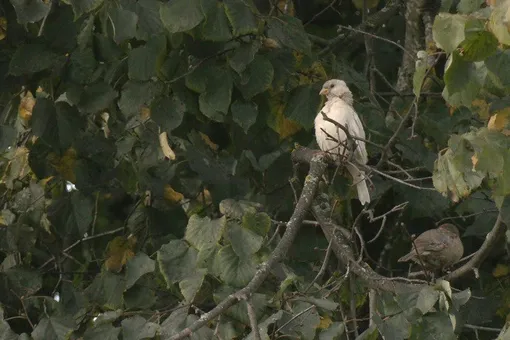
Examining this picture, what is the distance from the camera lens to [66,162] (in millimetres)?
6828

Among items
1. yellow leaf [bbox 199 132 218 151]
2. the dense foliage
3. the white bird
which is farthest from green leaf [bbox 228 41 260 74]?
yellow leaf [bbox 199 132 218 151]

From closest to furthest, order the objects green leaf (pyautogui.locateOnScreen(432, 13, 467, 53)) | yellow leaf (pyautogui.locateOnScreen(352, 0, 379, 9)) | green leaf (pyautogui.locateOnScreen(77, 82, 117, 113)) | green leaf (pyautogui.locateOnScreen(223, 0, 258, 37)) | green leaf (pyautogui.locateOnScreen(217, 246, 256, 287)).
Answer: green leaf (pyautogui.locateOnScreen(432, 13, 467, 53))
green leaf (pyautogui.locateOnScreen(217, 246, 256, 287))
green leaf (pyautogui.locateOnScreen(223, 0, 258, 37))
green leaf (pyautogui.locateOnScreen(77, 82, 117, 113))
yellow leaf (pyautogui.locateOnScreen(352, 0, 379, 9))

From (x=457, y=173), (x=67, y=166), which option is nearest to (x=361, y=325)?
(x=67, y=166)

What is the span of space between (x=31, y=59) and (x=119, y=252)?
47.9 inches

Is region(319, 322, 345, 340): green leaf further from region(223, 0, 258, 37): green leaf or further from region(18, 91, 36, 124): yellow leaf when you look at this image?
region(18, 91, 36, 124): yellow leaf

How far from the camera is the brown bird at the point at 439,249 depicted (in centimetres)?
642

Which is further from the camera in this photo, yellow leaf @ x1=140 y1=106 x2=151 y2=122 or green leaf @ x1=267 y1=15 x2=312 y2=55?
yellow leaf @ x1=140 y1=106 x2=151 y2=122

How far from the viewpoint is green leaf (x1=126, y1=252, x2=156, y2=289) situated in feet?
17.3

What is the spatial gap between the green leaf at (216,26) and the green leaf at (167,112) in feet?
1.75

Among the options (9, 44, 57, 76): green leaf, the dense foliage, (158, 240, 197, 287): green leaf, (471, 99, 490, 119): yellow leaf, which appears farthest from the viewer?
(471, 99, 490, 119): yellow leaf

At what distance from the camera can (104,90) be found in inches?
231

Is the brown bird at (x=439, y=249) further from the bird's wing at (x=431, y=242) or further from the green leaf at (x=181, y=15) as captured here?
the green leaf at (x=181, y=15)

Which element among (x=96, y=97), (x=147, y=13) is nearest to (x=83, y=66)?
(x=96, y=97)

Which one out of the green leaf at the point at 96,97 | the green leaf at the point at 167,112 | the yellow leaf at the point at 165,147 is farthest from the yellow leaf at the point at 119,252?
the green leaf at the point at 167,112
